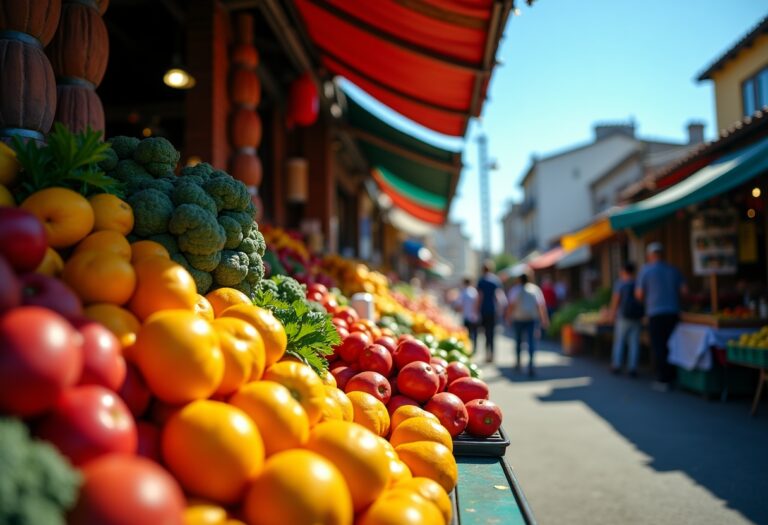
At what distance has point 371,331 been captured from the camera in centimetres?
310

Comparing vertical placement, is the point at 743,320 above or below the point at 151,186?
below

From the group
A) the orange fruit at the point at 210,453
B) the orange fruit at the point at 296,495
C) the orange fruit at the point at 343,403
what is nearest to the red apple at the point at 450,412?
the orange fruit at the point at 343,403

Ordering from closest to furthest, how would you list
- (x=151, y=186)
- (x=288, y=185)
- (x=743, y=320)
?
(x=151, y=186)
(x=743, y=320)
(x=288, y=185)

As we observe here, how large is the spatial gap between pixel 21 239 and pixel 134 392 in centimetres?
44

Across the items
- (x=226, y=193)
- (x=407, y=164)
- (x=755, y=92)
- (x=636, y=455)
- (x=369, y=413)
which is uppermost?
(x=755, y=92)

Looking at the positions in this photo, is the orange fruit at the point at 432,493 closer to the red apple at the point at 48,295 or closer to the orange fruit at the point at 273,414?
the orange fruit at the point at 273,414

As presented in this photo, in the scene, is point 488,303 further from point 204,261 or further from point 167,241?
point 167,241

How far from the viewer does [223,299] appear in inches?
74.2

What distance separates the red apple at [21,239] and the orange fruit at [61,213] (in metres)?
0.19

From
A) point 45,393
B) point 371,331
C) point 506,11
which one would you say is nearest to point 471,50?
point 506,11

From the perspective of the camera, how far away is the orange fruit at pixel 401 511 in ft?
4.05

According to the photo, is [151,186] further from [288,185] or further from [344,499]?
[288,185]

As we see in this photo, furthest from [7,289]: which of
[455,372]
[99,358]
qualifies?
[455,372]

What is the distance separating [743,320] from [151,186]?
24.7 ft
